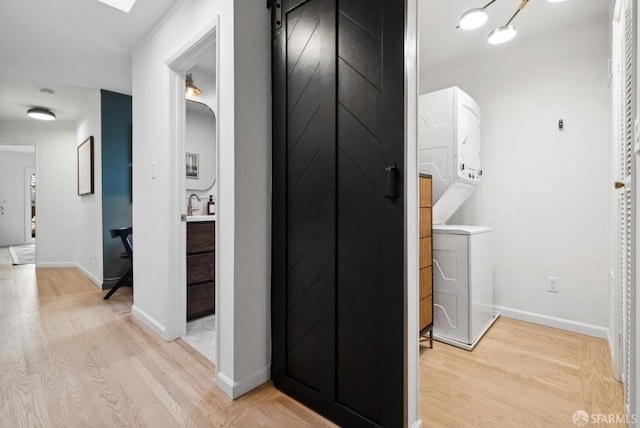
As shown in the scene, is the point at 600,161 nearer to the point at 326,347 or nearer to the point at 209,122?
the point at 326,347

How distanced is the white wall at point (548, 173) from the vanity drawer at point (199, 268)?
2.41m

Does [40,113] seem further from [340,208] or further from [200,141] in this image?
[340,208]

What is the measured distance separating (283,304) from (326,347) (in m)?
0.34

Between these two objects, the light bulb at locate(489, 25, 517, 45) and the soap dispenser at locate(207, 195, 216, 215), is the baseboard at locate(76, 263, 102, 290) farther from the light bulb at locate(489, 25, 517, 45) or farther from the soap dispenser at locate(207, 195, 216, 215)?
the light bulb at locate(489, 25, 517, 45)

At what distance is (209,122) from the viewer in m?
3.13

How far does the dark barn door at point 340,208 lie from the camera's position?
1156 millimetres

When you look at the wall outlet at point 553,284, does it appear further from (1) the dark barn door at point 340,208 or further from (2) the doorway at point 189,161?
(2) the doorway at point 189,161

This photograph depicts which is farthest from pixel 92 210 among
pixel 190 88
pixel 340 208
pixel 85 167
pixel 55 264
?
pixel 340 208

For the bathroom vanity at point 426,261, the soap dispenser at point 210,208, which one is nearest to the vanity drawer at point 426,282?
the bathroom vanity at point 426,261

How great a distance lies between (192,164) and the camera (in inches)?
121

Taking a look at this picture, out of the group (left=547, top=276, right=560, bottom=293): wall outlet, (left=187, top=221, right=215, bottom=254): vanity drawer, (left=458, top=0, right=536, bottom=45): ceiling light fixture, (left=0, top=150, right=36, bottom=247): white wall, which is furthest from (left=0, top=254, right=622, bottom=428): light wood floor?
(left=0, top=150, right=36, bottom=247): white wall

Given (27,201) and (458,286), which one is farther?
(27,201)

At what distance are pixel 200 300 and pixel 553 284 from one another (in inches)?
116

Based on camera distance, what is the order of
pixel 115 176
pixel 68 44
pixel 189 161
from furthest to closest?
1. pixel 115 176
2. pixel 189 161
3. pixel 68 44
